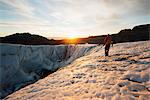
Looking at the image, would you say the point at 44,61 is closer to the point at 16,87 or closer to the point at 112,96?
the point at 16,87

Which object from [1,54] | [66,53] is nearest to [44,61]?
[66,53]

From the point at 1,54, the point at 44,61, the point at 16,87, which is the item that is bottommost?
the point at 16,87

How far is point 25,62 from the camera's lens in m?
20.7

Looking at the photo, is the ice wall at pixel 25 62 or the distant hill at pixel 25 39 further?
the distant hill at pixel 25 39

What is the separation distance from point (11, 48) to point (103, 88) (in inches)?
604

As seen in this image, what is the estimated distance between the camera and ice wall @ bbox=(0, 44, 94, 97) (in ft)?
57.9

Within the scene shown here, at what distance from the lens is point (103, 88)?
597 centimetres

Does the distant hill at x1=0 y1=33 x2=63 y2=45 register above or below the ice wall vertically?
above

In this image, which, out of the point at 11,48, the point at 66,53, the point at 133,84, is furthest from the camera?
the point at 66,53

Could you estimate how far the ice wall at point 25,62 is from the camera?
17.7 m

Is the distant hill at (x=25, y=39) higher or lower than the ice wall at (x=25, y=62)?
higher

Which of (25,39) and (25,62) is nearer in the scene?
(25,62)

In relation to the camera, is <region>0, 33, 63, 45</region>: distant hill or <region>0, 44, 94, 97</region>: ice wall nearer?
<region>0, 44, 94, 97</region>: ice wall

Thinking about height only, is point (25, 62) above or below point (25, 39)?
below
